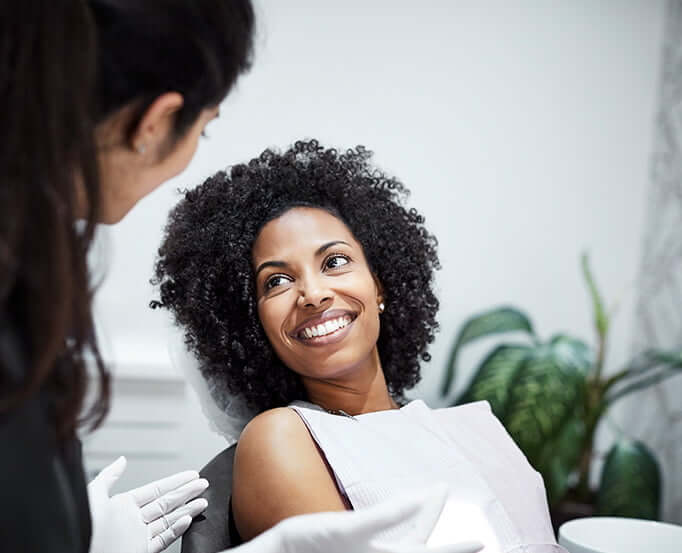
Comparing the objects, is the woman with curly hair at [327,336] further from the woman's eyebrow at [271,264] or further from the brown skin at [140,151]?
the brown skin at [140,151]

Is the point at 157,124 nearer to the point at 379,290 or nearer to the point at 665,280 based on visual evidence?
the point at 379,290

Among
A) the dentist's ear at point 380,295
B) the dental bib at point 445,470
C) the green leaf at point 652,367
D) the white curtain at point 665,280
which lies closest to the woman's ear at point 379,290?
the dentist's ear at point 380,295

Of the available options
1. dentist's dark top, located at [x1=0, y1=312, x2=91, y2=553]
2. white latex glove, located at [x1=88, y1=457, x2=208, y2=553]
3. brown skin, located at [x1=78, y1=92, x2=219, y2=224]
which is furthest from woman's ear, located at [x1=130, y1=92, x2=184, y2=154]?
white latex glove, located at [x1=88, y1=457, x2=208, y2=553]

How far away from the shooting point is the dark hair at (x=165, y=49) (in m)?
0.85

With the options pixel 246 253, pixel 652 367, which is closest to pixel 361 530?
pixel 246 253

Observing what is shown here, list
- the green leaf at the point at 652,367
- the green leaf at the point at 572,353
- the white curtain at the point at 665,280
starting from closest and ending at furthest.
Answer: the green leaf at the point at 572,353, the green leaf at the point at 652,367, the white curtain at the point at 665,280

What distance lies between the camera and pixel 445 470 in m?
1.36

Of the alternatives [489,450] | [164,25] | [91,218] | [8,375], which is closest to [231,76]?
[164,25]

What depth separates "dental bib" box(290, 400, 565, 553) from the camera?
126cm

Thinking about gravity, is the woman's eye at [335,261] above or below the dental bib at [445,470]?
above

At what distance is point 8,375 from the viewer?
0.79 meters

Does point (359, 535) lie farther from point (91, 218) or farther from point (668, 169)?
point (668, 169)

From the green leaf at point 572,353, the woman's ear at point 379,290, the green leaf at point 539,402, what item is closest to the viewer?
the woman's ear at point 379,290

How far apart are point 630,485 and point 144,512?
5.69 feet
